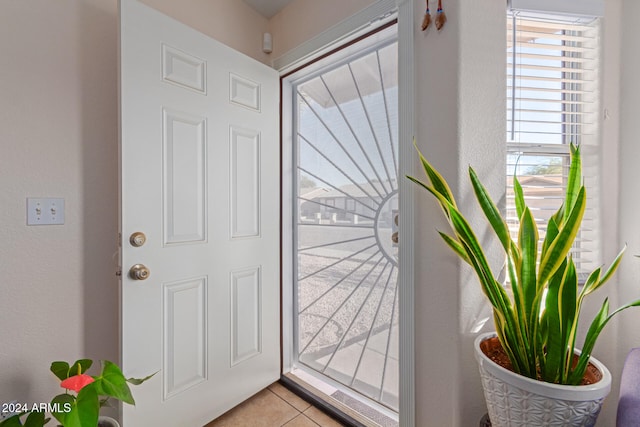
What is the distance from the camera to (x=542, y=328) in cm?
89

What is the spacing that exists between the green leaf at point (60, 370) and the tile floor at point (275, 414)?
0.79 m

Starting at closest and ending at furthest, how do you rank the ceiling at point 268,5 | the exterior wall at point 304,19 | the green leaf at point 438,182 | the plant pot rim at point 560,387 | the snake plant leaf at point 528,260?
the plant pot rim at point 560,387
the snake plant leaf at point 528,260
the green leaf at point 438,182
the exterior wall at point 304,19
the ceiling at point 268,5

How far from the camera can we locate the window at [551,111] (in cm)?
121

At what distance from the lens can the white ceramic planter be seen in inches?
30.2

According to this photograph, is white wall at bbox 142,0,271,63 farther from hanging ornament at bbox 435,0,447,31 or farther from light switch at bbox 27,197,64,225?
hanging ornament at bbox 435,0,447,31

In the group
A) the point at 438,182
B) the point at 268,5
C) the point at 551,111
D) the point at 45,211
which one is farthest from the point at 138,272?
the point at 551,111

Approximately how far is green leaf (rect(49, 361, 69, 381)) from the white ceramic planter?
1.47 m

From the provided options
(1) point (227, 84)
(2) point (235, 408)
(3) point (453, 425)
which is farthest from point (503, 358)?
(1) point (227, 84)

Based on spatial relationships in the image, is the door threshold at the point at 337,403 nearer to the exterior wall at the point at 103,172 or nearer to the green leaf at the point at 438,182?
the exterior wall at the point at 103,172

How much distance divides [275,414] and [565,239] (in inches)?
64.1

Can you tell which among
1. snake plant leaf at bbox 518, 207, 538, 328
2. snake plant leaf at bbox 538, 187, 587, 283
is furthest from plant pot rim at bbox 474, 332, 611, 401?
snake plant leaf at bbox 538, 187, 587, 283

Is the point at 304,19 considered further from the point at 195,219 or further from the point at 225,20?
the point at 195,219

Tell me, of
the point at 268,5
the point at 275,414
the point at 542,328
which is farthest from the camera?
the point at 268,5

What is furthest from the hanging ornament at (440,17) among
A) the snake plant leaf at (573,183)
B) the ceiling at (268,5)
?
the ceiling at (268,5)
